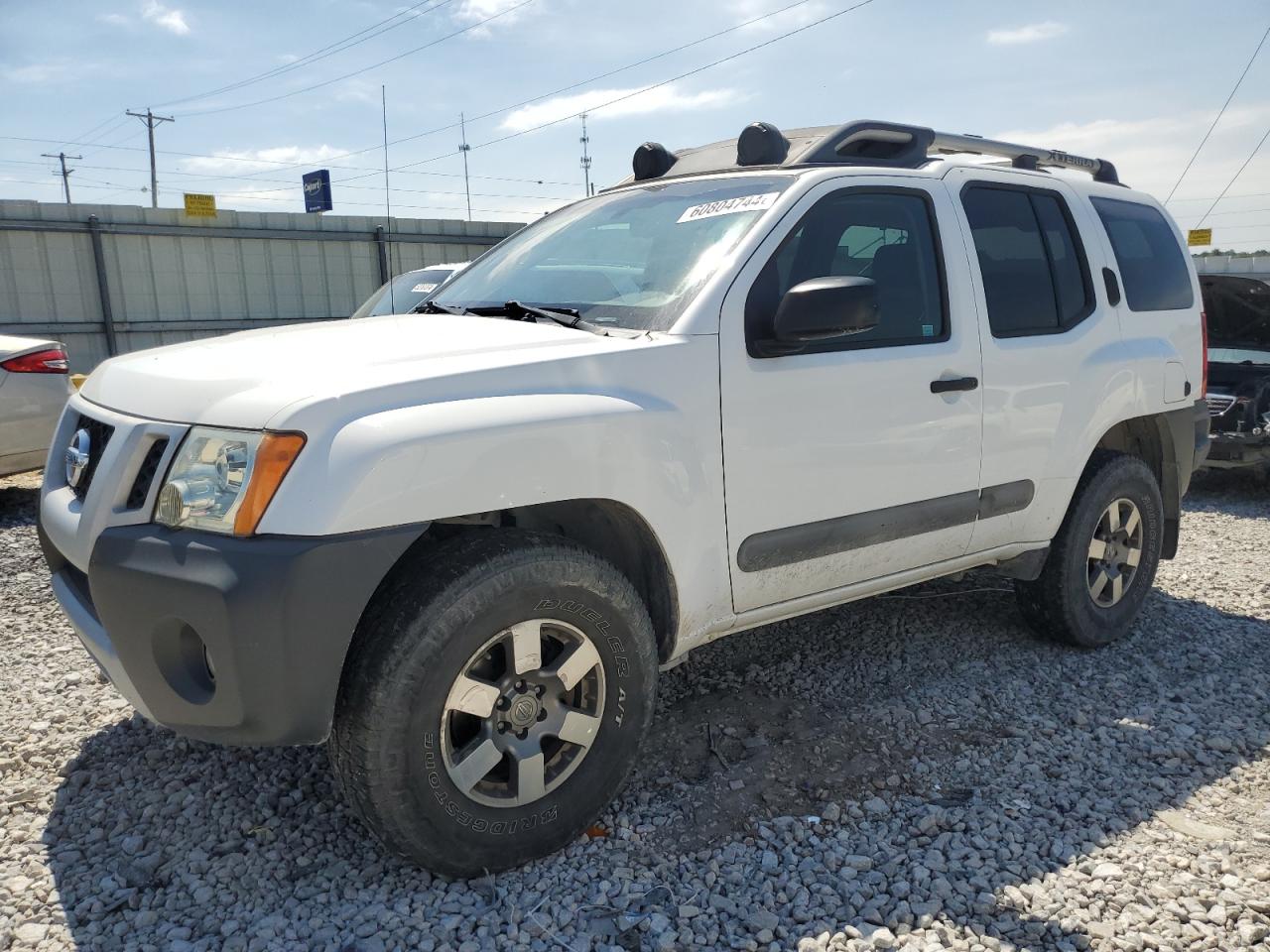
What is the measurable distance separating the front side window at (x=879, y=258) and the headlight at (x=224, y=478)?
150 cm

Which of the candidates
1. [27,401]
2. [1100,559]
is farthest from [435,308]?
[27,401]

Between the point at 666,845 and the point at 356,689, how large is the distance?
1.00m

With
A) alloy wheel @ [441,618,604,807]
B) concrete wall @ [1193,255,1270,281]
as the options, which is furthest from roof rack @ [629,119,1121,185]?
concrete wall @ [1193,255,1270,281]

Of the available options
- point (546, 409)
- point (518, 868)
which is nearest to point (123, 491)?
point (546, 409)

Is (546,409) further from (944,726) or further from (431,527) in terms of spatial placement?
(944,726)

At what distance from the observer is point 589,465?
8.35 feet

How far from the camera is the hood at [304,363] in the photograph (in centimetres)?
231

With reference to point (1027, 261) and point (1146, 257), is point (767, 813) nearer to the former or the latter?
point (1027, 261)

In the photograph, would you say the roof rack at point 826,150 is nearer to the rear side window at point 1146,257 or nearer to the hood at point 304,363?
the rear side window at point 1146,257

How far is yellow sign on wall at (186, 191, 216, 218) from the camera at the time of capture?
16014 mm

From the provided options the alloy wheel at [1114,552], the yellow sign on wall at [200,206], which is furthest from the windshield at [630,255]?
the yellow sign on wall at [200,206]

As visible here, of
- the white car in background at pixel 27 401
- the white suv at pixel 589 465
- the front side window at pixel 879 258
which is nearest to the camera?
the white suv at pixel 589 465

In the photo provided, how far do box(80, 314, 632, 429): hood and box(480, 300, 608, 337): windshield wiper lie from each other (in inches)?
1.7

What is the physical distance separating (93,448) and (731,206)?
A: 201 cm
